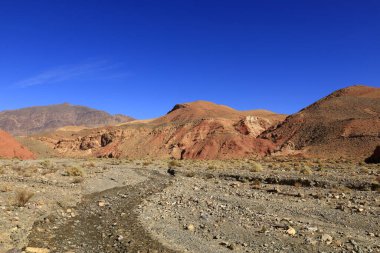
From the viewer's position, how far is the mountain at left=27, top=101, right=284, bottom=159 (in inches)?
2653

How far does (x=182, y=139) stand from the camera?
257 ft

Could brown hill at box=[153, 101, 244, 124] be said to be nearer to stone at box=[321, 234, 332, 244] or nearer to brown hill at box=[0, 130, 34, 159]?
brown hill at box=[0, 130, 34, 159]

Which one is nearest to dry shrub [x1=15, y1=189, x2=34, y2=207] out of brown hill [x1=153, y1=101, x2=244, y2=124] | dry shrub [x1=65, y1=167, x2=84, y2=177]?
dry shrub [x1=65, y1=167, x2=84, y2=177]

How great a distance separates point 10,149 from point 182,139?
102 feet

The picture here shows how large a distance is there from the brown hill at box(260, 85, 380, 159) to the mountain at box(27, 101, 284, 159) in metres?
4.57

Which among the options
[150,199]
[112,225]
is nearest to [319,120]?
[150,199]

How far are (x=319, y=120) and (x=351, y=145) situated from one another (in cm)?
1352

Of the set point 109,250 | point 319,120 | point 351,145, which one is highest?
point 319,120

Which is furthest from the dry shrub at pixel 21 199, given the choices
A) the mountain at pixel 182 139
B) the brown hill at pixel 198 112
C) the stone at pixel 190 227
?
the brown hill at pixel 198 112

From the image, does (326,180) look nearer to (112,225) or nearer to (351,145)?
(112,225)

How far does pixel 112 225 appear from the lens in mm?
15492

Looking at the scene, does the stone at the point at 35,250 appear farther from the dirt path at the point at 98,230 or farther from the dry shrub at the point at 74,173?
the dry shrub at the point at 74,173

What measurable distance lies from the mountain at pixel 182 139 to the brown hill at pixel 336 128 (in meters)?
4.57

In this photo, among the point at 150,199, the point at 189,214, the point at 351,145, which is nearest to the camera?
the point at 189,214
